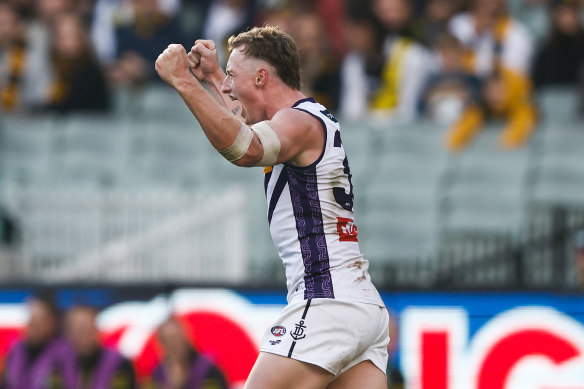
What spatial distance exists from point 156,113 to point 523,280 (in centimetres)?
493

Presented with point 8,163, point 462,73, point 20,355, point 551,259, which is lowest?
point 20,355

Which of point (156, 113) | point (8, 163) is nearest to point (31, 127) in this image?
point (8, 163)

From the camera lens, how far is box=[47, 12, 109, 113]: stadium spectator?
13.3 metres

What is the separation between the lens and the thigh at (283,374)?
16.7 feet

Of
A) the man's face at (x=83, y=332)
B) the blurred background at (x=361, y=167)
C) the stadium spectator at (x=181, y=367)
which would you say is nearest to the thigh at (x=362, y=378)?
the blurred background at (x=361, y=167)

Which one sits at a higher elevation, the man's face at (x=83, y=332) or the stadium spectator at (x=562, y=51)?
the stadium spectator at (x=562, y=51)

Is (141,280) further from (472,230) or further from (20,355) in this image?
(472,230)

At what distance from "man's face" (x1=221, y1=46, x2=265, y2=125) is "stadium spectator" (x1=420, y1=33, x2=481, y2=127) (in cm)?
668

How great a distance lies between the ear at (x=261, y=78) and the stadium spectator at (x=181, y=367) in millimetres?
5202

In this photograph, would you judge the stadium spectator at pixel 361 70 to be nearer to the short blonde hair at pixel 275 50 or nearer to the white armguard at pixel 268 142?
the short blonde hair at pixel 275 50

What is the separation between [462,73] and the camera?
467 inches

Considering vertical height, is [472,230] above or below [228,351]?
above

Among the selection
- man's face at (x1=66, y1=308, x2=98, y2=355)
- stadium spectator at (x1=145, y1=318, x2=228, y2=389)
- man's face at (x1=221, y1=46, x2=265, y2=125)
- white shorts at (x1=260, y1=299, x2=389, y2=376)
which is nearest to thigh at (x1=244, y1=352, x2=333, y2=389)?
white shorts at (x1=260, y1=299, x2=389, y2=376)

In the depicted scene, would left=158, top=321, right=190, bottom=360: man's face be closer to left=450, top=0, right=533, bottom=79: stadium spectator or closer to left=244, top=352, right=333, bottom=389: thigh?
left=450, top=0, right=533, bottom=79: stadium spectator
